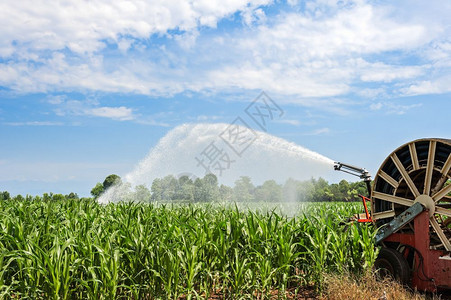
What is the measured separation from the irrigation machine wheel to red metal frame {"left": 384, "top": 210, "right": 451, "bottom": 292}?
7.6 inches

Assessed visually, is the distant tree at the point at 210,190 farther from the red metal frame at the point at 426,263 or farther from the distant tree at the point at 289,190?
the red metal frame at the point at 426,263

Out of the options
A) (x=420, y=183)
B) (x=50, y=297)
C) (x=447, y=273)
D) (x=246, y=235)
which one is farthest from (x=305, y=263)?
(x=50, y=297)

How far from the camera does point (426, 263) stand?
265 inches

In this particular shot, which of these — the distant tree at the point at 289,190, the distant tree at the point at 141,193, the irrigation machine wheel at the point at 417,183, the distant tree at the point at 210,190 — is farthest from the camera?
the distant tree at the point at 210,190

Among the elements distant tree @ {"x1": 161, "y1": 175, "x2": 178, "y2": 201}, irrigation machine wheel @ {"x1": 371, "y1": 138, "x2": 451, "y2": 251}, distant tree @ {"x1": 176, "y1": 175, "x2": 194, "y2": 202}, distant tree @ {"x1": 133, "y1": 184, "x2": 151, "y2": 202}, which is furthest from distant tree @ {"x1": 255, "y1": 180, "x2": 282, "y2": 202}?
irrigation machine wheel @ {"x1": 371, "y1": 138, "x2": 451, "y2": 251}

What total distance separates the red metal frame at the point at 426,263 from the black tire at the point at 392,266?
7.4 inches

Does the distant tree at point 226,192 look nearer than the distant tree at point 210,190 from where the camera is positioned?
No

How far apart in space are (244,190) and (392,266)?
1599cm

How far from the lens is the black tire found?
6871 mm

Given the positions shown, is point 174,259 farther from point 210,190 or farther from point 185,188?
point 185,188

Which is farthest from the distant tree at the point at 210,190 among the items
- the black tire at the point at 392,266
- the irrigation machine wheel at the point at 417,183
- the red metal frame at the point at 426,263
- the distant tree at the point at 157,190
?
the red metal frame at the point at 426,263

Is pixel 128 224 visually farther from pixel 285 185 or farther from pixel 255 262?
pixel 285 185

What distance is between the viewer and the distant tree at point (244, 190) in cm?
2220

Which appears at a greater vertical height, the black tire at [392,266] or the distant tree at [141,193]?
the distant tree at [141,193]
